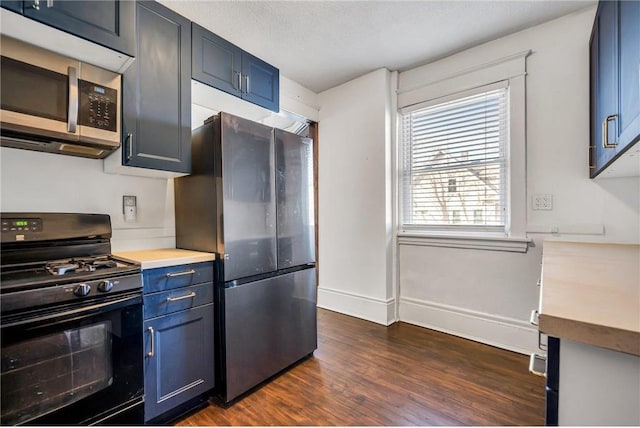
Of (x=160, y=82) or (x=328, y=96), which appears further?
(x=328, y=96)

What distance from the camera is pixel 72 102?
4.58ft

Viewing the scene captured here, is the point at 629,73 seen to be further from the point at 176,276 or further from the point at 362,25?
the point at 176,276

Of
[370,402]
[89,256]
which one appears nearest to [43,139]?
[89,256]

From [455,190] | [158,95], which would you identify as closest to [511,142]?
[455,190]

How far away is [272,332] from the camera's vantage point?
1931mm

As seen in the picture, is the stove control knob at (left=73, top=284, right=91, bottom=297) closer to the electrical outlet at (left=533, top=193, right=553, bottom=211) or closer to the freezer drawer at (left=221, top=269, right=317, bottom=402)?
the freezer drawer at (left=221, top=269, right=317, bottom=402)

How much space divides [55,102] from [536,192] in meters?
3.07

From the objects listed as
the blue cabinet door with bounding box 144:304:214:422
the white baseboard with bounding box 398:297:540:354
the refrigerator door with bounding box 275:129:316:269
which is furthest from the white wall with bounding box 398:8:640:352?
the blue cabinet door with bounding box 144:304:214:422

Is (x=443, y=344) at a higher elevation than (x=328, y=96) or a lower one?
lower

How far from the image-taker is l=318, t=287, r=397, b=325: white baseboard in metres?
2.89

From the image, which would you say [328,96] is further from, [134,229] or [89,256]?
[89,256]

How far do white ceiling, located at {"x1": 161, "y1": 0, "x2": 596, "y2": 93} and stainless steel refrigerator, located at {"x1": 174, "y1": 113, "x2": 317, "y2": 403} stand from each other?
872 mm

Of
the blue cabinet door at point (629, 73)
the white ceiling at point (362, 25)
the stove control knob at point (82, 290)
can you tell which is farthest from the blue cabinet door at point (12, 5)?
the blue cabinet door at point (629, 73)

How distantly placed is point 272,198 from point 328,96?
1.92m
